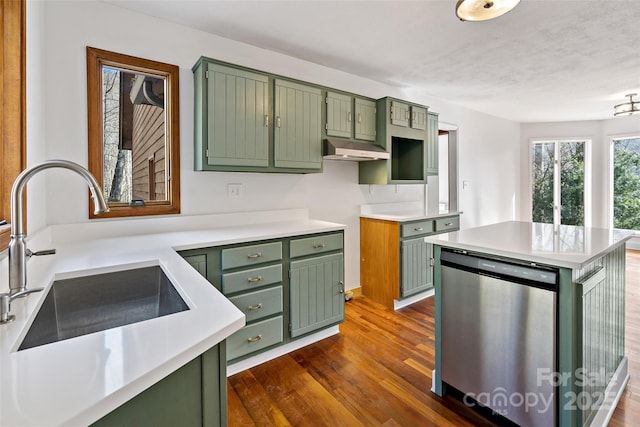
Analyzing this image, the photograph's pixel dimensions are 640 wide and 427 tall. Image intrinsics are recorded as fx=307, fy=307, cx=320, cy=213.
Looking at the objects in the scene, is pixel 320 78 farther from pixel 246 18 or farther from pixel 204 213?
pixel 204 213

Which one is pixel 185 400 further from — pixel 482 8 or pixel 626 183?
pixel 626 183

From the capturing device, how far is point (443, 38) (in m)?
2.60

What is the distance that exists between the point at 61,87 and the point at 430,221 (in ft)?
10.8

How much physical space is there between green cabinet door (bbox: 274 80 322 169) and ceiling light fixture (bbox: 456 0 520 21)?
127 cm

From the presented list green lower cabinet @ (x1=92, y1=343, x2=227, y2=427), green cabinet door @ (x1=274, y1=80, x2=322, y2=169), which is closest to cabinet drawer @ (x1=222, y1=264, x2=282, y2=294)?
green cabinet door @ (x1=274, y1=80, x2=322, y2=169)

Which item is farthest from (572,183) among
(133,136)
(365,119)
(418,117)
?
(133,136)

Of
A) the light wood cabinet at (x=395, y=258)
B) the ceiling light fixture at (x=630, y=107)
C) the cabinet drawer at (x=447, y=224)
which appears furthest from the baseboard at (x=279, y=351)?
the ceiling light fixture at (x=630, y=107)

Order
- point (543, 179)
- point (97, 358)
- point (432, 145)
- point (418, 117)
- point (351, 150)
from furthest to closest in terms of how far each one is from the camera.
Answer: point (543, 179) < point (432, 145) < point (418, 117) < point (351, 150) < point (97, 358)

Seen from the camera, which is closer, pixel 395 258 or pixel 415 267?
pixel 395 258

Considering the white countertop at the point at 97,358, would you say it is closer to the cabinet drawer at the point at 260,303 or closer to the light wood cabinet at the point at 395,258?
the cabinet drawer at the point at 260,303

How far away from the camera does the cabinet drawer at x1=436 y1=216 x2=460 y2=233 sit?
3468mm

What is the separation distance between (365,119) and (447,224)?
1.56 metres

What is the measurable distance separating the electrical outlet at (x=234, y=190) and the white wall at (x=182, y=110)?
35mm

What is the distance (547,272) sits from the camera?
138cm
